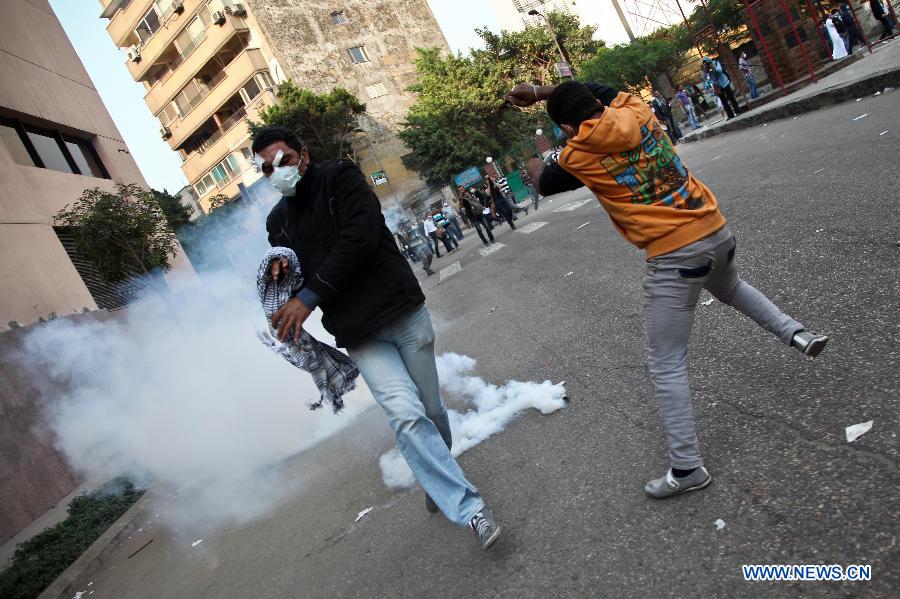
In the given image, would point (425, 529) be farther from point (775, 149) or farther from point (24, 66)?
point (24, 66)

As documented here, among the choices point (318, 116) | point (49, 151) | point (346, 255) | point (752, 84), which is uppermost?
point (318, 116)

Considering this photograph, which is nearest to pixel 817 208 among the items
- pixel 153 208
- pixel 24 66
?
pixel 153 208

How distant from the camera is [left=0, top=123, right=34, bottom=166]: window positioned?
11211 millimetres

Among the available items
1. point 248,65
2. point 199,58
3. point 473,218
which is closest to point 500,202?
point 473,218

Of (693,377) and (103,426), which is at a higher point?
(103,426)

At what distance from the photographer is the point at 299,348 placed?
3145mm

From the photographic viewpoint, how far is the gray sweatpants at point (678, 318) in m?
2.41

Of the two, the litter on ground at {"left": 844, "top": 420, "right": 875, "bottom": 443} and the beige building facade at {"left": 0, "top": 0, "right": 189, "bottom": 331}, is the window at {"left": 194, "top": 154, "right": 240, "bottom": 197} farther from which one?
the litter on ground at {"left": 844, "top": 420, "right": 875, "bottom": 443}

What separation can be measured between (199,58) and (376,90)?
521 inches

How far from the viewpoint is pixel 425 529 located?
10.5 ft

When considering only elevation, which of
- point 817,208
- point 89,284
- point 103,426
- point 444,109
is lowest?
point 817,208

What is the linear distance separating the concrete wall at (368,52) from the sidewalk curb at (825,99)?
105 feet

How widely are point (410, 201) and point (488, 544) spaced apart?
4444 cm

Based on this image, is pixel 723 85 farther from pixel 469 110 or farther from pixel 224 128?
pixel 224 128
